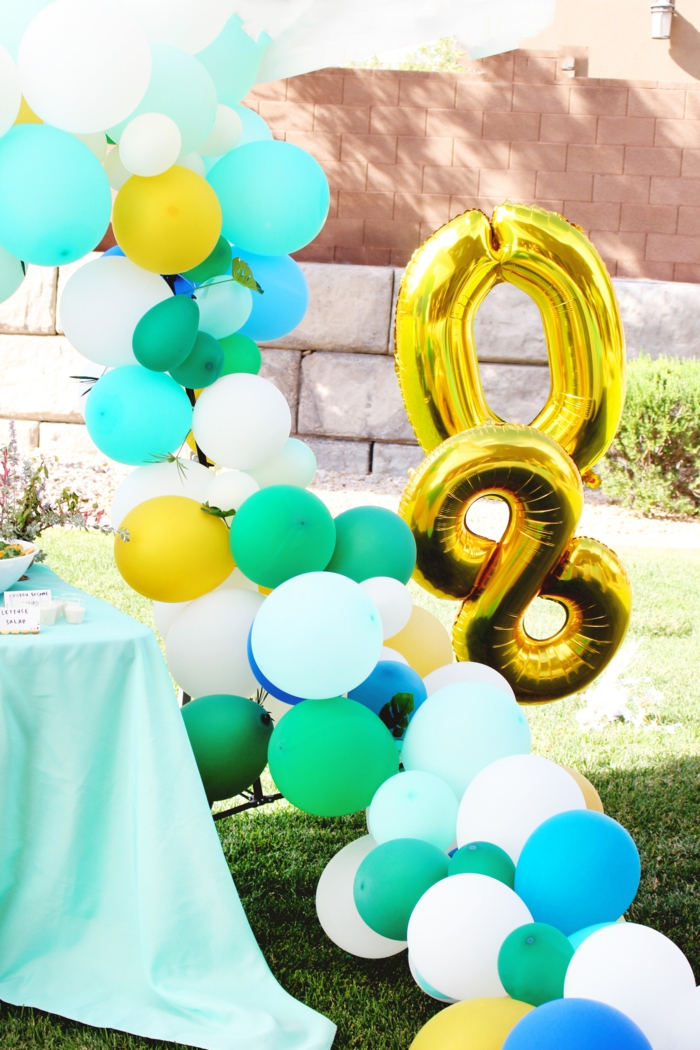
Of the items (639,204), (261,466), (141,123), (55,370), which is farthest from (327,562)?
(639,204)

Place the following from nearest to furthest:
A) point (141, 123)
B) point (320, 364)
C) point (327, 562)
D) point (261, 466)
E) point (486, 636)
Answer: point (141, 123) < point (327, 562) < point (261, 466) < point (486, 636) < point (320, 364)

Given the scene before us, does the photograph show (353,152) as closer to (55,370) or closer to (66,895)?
(55,370)

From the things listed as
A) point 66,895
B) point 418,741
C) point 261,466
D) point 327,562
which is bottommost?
point 66,895

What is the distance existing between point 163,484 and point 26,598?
0.52m

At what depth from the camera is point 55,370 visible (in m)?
7.21

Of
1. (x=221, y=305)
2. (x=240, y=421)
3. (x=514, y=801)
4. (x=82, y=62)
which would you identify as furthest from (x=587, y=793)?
(x=82, y=62)

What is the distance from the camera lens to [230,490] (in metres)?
2.16

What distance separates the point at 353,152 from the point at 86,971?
21.7 feet

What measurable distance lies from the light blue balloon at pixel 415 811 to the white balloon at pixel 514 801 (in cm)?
6

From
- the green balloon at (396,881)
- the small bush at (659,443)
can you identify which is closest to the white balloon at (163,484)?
the green balloon at (396,881)

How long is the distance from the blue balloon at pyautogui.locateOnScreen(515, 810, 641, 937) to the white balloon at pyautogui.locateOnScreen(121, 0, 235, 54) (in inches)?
64.0

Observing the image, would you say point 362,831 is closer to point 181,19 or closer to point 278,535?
point 278,535

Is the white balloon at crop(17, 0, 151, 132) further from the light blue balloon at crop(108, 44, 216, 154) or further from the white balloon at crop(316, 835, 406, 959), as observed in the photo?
the white balloon at crop(316, 835, 406, 959)

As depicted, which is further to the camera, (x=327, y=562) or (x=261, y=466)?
(x=261, y=466)
